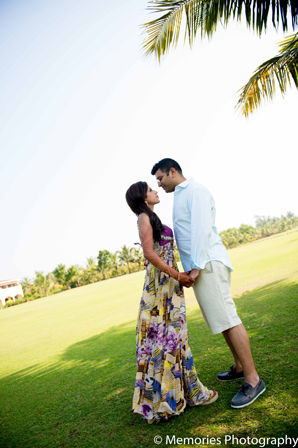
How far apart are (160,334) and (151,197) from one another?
55.7 inches

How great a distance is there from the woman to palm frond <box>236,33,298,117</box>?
409 centimetres

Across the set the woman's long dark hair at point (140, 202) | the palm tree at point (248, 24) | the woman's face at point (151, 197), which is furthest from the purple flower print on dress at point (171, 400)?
the palm tree at point (248, 24)

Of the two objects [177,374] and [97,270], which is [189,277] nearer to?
[177,374]

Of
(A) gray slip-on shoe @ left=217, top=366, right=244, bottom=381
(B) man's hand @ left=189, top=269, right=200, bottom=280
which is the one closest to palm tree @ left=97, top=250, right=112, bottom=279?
(A) gray slip-on shoe @ left=217, top=366, right=244, bottom=381

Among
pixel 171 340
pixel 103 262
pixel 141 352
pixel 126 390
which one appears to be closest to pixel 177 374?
pixel 171 340

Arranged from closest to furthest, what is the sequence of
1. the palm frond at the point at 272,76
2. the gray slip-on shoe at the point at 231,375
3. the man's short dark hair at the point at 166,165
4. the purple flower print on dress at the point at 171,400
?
the purple flower print on dress at the point at 171,400 → the gray slip-on shoe at the point at 231,375 → the man's short dark hair at the point at 166,165 → the palm frond at the point at 272,76

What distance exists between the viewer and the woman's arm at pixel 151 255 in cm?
294

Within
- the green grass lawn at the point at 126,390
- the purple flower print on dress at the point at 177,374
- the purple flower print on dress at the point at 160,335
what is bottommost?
the green grass lawn at the point at 126,390

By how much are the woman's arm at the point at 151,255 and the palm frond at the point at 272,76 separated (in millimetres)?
4288

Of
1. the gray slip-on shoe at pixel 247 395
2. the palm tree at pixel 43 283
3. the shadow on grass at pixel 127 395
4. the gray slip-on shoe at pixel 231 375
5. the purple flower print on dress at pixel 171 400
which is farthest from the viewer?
the palm tree at pixel 43 283

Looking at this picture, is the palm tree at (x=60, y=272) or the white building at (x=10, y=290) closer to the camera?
the palm tree at (x=60, y=272)

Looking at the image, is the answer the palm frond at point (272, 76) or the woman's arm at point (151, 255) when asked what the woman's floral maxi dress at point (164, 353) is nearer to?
the woman's arm at point (151, 255)

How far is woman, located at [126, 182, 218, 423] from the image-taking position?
2.85 m

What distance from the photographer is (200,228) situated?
288 centimetres
